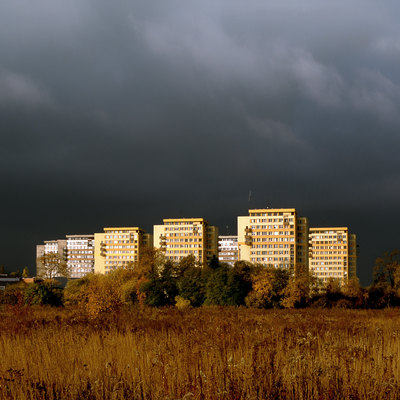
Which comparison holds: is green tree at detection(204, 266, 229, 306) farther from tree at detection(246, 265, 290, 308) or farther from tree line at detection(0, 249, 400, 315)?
tree at detection(246, 265, 290, 308)

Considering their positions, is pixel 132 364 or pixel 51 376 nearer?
pixel 51 376

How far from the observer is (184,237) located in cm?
14762

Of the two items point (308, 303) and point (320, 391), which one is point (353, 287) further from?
point (320, 391)

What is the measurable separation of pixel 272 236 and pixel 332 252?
34.6 m

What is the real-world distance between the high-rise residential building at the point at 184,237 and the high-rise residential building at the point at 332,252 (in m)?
36.5

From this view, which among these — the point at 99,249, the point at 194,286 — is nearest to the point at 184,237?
the point at 99,249

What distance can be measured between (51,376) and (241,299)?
1461 inches

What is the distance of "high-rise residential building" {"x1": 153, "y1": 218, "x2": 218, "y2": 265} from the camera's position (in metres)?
147

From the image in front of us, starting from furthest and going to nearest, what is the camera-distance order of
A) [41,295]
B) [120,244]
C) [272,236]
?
[120,244]
[272,236]
[41,295]

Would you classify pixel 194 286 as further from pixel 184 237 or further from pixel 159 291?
pixel 184 237

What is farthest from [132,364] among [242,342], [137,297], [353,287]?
[353,287]

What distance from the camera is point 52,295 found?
154ft

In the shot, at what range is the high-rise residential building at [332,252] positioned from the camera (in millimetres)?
157375

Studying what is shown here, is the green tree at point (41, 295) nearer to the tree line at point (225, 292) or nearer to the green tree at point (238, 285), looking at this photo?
the tree line at point (225, 292)
